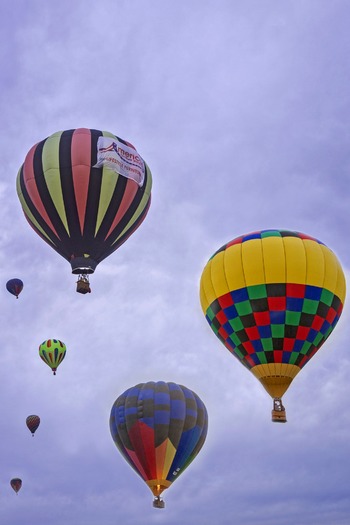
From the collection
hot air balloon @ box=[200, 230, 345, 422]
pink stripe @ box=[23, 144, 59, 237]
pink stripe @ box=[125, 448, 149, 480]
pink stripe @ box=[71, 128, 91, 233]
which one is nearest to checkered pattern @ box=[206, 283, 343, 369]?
hot air balloon @ box=[200, 230, 345, 422]

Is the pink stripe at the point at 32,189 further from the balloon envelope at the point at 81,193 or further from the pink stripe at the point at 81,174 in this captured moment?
the pink stripe at the point at 81,174

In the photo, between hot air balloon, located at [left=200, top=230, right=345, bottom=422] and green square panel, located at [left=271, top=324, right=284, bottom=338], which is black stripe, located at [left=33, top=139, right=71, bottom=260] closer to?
hot air balloon, located at [left=200, top=230, right=345, bottom=422]

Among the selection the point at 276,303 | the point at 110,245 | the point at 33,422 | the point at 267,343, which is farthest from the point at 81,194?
the point at 33,422

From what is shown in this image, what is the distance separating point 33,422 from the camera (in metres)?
35.8

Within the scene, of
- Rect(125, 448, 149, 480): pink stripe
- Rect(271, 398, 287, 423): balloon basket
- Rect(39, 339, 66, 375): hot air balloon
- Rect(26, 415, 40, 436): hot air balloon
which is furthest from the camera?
Rect(26, 415, 40, 436): hot air balloon

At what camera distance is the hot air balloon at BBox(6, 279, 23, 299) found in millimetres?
33241

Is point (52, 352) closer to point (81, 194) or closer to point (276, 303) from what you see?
point (81, 194)

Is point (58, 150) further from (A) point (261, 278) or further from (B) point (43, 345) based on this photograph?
(B) point (43, 345)

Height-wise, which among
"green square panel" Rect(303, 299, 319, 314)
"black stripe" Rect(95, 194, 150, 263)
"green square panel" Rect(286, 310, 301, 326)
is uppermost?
"black stripe" Rect(95, 194, 150, 263)

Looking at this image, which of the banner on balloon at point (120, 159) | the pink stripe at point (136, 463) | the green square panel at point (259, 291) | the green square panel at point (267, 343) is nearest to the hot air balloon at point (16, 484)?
the pink stripe at point (136, 463)

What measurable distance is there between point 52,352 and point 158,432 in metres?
8.44

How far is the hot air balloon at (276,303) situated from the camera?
74.6 ft

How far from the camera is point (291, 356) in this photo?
22.8 m

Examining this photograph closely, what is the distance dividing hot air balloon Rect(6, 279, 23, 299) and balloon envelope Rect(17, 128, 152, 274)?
29.4 ft
